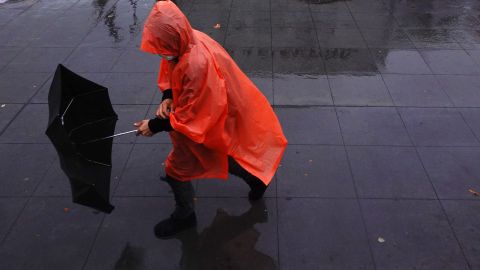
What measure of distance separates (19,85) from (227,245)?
3991mm

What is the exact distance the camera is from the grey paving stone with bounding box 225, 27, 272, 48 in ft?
22.5

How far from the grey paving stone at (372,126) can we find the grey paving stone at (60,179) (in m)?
2.41

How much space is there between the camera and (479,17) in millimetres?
7922

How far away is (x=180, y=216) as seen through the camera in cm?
365

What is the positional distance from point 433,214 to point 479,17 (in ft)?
18.6

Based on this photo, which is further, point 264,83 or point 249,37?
point 249,37

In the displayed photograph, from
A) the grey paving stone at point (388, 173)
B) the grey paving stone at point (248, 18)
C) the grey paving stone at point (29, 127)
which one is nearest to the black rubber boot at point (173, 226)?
the grey paving stone at point (388, 173)

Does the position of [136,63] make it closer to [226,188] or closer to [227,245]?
[226,188]

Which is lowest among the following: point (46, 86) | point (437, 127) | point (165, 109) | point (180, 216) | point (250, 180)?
point (437, 127)

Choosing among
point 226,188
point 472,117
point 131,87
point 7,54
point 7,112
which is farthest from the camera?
point 7,54

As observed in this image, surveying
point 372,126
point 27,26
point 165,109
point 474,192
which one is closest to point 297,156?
point 372,126

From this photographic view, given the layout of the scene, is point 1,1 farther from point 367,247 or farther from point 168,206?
point 367,247

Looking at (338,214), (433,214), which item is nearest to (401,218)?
(433,214)

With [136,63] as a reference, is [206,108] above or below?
above
